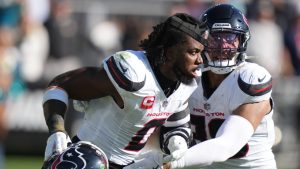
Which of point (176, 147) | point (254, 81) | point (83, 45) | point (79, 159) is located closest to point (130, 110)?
point (176, 147)

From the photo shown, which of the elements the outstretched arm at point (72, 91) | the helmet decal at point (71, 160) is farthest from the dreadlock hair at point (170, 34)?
the helmet decal at point (71, 160)

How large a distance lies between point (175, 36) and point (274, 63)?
6940 mm

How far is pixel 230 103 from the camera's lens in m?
6.61

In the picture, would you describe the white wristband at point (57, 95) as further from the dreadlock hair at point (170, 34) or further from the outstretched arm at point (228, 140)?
the outstretched arm at point (228, 140)

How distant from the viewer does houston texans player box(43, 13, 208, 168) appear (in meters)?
6.18

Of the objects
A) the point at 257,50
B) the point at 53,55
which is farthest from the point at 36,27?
the point at 257,50

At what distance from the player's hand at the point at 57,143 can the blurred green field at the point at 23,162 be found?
5712 millimetres

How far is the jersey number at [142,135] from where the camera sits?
21.1 ft

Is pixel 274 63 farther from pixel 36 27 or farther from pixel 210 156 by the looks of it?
pixel 210 156

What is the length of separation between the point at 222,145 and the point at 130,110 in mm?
657

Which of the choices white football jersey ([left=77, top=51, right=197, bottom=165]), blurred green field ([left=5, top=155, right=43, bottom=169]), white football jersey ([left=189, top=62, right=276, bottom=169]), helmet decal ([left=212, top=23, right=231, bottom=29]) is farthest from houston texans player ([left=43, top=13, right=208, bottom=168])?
blurred green field ([left=5, top=155, right=43, bottom=169])

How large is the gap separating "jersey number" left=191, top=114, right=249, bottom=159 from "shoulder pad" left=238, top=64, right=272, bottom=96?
354 millimetres

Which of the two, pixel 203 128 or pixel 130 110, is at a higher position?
pixel 130 110

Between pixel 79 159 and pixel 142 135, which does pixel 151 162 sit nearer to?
pixel 142 135
